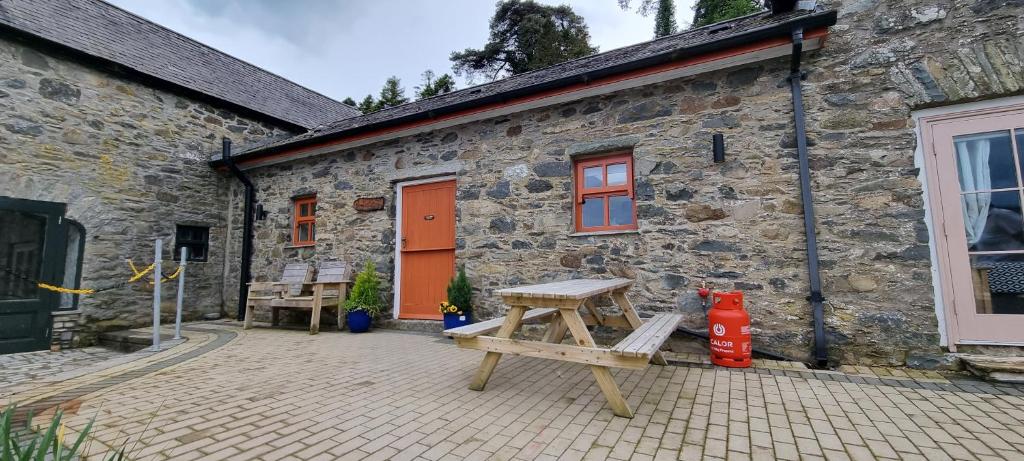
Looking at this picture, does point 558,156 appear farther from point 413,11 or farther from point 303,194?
point 413,11

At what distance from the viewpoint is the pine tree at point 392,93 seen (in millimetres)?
19797

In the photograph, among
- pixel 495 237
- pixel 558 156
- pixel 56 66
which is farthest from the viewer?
pixel 56 66

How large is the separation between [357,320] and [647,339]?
4.31 metres

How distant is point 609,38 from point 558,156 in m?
18.2

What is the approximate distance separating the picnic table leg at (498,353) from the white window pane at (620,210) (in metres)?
2.21

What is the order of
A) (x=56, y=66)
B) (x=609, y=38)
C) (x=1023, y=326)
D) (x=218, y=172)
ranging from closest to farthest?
1. (x=1023, y=326)
2. (x=56, y=66)
3. (x=218, y=172)
4. (x=609, y=38)

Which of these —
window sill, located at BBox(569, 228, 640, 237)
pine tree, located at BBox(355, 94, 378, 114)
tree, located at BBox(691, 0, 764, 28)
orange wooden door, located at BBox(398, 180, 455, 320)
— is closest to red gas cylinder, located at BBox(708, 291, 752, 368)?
window sill, located at BBox(569, 228, 640, 237)

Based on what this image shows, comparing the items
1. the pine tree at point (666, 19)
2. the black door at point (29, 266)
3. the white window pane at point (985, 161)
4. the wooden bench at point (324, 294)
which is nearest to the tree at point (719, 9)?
the pine tree at point (666, 19)

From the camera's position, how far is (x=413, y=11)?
447 inches

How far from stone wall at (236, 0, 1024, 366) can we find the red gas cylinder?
42 centimetres

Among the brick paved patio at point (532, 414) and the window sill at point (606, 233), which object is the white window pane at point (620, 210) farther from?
the brick paved patio at point (532, 414)

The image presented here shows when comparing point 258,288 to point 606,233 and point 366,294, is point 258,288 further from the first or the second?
point 606,233

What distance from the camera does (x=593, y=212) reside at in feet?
16.2

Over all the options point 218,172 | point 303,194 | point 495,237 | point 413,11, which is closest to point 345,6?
point 413,11
